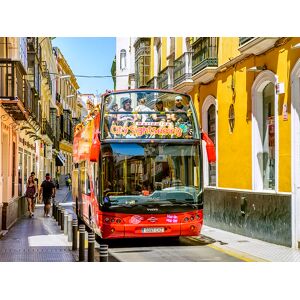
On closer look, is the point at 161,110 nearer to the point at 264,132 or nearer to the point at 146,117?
the point at 146,117

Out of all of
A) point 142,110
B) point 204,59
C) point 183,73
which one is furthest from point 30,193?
point 142,110

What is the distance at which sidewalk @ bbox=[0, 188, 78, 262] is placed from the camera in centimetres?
1111

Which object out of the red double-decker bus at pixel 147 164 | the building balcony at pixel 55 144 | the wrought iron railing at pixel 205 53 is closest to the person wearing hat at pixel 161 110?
the red double-decker bus at pixel 147 164

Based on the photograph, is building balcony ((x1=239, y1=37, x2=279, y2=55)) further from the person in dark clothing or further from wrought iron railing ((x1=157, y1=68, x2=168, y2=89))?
the person in dark clothing

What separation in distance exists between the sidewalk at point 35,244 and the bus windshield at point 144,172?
1275 millimetres

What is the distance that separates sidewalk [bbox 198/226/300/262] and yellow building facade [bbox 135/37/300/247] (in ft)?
0.53

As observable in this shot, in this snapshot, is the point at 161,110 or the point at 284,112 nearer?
the point at 161,110

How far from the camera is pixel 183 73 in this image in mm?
16234

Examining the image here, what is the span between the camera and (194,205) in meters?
12.0

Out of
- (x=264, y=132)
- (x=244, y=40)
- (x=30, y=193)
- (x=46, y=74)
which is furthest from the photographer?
(x=46, y=74)

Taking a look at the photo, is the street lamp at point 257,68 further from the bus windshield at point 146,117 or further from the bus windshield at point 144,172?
the bus windshield at point 144,172

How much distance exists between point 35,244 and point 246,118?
4.72m
